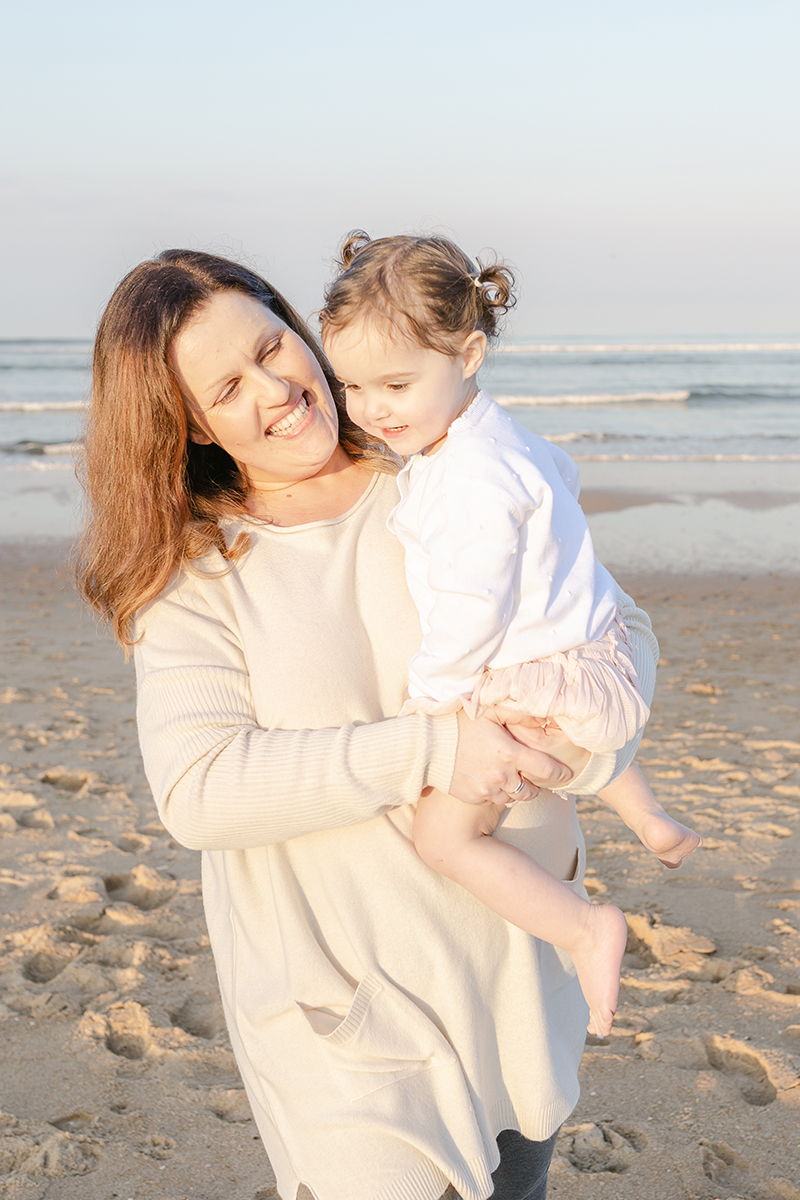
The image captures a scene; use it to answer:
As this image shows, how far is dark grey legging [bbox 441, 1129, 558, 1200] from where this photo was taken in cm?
180

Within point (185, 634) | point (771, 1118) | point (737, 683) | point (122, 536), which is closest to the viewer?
point (185, 634)

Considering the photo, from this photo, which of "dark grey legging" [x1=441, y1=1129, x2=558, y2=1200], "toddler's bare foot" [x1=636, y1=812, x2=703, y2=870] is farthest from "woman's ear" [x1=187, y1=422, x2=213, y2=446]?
"dark grey legging" [x1=441, y1=1129, x2=558, y2=1200]

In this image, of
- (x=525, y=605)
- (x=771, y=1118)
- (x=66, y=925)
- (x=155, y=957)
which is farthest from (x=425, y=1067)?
(x=66, y=925)

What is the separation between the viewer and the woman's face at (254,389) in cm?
190

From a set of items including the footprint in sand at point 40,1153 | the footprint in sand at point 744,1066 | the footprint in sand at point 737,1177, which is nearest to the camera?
the footprint in sand at point 737,1177

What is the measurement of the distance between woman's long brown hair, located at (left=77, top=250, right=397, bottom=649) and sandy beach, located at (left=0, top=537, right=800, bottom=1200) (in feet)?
6.42

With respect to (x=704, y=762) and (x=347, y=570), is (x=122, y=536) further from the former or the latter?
(x=704, y=762)

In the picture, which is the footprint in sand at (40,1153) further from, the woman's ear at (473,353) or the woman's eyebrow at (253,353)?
the woman's ear at (473,353)

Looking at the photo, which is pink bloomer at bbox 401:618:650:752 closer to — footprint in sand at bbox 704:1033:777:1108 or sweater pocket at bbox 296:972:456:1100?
sweater pocket at bbox 296:972:456:1100

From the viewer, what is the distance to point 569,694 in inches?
68.8

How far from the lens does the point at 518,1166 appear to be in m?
1.83

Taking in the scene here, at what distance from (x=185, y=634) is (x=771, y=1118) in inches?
94.3

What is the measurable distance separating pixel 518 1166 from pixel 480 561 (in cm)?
108

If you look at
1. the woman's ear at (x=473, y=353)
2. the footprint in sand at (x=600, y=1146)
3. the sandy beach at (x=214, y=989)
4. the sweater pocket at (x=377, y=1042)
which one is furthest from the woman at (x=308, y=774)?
the sandy beach at (x=214, y=989)
